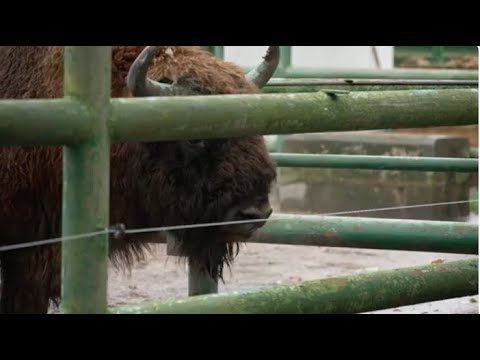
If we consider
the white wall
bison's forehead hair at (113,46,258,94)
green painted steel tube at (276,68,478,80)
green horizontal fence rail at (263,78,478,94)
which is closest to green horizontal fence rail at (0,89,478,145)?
green horizontal fence rail at (263,78,478,94)

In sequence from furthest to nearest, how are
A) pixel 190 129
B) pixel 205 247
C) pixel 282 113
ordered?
pixel 205 247 < pixel 282 113 < pixel 190 129

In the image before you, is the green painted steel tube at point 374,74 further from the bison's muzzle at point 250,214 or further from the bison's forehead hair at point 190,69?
the bison's muzzle at point 250,214

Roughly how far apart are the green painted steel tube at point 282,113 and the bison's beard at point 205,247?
4.30ft

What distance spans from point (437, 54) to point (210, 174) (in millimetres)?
9780

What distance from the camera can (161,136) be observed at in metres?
2.98

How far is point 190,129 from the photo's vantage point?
3.03 m

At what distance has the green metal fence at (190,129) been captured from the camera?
9.21ft

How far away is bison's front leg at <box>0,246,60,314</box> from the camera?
16.2 ft

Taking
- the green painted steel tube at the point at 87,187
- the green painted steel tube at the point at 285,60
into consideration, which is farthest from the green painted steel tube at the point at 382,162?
the green painted steel tube at the point at 87,187

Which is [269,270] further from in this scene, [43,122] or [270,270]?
[43,122]

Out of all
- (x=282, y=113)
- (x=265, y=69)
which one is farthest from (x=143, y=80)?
(x=282, y=113)
